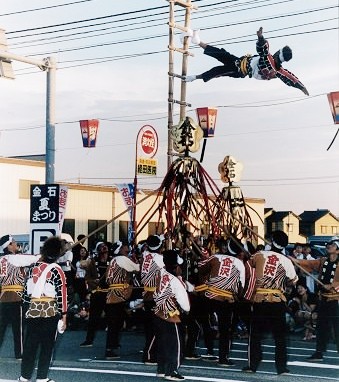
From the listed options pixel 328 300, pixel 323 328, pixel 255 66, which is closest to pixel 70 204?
pixel 255 66

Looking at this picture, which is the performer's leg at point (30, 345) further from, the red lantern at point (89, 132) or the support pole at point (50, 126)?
the red lantern at point (89, 132)

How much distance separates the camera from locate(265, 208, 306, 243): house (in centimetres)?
4291

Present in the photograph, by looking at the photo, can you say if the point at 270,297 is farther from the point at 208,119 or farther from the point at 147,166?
the point at 208,119

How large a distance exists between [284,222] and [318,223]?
5794 millimetres

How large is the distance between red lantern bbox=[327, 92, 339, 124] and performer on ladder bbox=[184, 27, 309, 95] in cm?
185

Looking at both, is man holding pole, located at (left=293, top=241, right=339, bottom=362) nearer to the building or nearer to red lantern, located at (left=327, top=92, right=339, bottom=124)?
red lantern, located at (left=327, top=92, right=339, bottom=124)

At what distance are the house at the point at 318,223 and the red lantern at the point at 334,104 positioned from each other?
1388 inches

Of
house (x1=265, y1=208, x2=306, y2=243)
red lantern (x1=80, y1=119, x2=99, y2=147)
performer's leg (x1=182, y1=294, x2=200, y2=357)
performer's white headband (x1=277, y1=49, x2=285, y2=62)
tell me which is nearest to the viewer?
performer's leg (x1=182, y1=294, x2=200, y2=357)

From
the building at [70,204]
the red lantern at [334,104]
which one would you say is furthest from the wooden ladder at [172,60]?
the building at [70,204]

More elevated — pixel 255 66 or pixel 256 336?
pixel 255 66

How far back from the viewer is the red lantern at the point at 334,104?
1312 centimetres

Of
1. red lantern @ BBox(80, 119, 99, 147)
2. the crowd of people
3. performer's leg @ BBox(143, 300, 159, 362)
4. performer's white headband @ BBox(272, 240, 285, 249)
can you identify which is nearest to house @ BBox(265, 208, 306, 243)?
red lantern @ BBox(80, 119, 99, 147)

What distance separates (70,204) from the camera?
96.8 ft

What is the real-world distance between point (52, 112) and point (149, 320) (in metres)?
4.88
